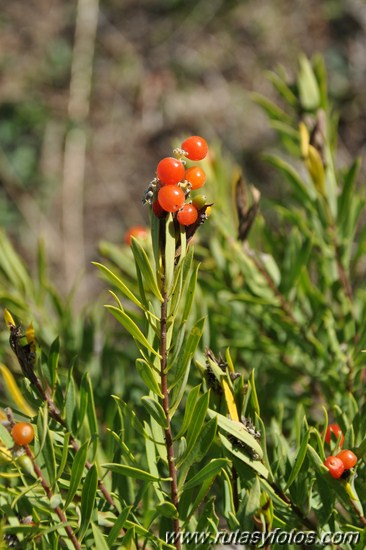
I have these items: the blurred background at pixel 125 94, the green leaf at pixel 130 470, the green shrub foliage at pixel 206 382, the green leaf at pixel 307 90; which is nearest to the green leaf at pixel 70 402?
the green shrub foliage at pixel 206 382

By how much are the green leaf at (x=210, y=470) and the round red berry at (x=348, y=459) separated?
Answer: 115mm

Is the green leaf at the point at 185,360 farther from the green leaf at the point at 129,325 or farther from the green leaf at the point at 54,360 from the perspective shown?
the green leaf at the point at 54,360

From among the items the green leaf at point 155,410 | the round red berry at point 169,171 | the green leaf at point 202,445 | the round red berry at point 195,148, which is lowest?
the green leaf at point 202,445

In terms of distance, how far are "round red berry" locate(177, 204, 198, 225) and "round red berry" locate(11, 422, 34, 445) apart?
0.24 meters

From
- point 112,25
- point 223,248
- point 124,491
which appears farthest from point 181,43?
point 124,491

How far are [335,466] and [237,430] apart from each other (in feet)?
0.34

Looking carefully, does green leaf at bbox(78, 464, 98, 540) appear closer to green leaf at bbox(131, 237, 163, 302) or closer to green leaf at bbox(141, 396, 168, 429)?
green leaf at bbox(141, 396, 168, 429)

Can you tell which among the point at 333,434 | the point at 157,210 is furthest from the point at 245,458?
the point at 157,210

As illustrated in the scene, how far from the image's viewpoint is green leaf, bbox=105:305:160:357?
540 mm

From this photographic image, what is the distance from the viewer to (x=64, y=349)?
1065mm

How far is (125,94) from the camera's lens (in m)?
3.14

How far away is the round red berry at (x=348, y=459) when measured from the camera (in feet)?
2.02

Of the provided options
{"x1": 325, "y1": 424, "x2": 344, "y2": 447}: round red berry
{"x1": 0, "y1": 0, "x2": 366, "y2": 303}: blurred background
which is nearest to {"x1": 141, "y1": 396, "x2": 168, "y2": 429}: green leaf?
{"x1": 325, "y1": 424, "x2": 344, "y2": 447}: round red berry

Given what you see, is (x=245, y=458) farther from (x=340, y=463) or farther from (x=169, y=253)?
(x=169, y=253)
